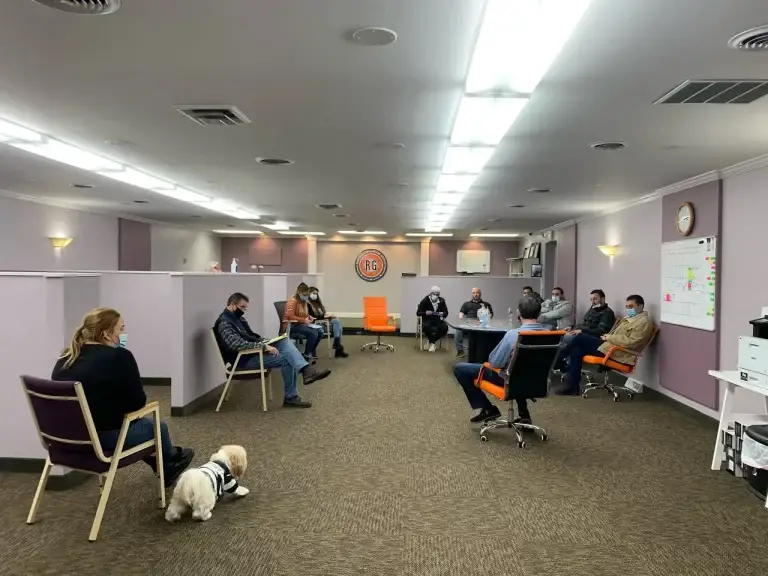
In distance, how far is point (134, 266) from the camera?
1222cm

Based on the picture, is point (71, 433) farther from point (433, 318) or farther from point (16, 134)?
point (433, 318)

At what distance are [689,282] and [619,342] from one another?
113cm

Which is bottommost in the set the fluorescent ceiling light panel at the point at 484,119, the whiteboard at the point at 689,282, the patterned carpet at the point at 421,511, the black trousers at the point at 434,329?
the patterned carpet at the point at 421,511

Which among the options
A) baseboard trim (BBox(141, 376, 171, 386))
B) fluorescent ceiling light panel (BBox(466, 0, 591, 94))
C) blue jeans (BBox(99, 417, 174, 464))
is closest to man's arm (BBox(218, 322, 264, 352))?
baseboard trim (BBox(141, 376, 171, 386))

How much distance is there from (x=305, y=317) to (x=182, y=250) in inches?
299

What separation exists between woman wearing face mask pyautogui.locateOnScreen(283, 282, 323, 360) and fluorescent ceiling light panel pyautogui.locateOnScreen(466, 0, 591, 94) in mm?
5352

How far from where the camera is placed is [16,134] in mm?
4855

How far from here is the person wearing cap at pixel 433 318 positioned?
10.8 metres

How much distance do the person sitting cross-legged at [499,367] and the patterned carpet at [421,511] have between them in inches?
11.2

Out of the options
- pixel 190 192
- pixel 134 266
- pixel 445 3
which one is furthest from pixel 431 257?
pixel 445 3

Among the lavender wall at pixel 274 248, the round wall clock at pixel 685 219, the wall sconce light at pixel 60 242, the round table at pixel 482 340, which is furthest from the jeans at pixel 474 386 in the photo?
the lavender wall at pixel 274 248

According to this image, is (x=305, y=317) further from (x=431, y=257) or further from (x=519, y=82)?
(x=431, y=257)

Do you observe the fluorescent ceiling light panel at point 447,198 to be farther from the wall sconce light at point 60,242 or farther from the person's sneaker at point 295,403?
the wall sconce light at point 60,242

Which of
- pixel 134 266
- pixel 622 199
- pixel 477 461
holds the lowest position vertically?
pixel 477 461
